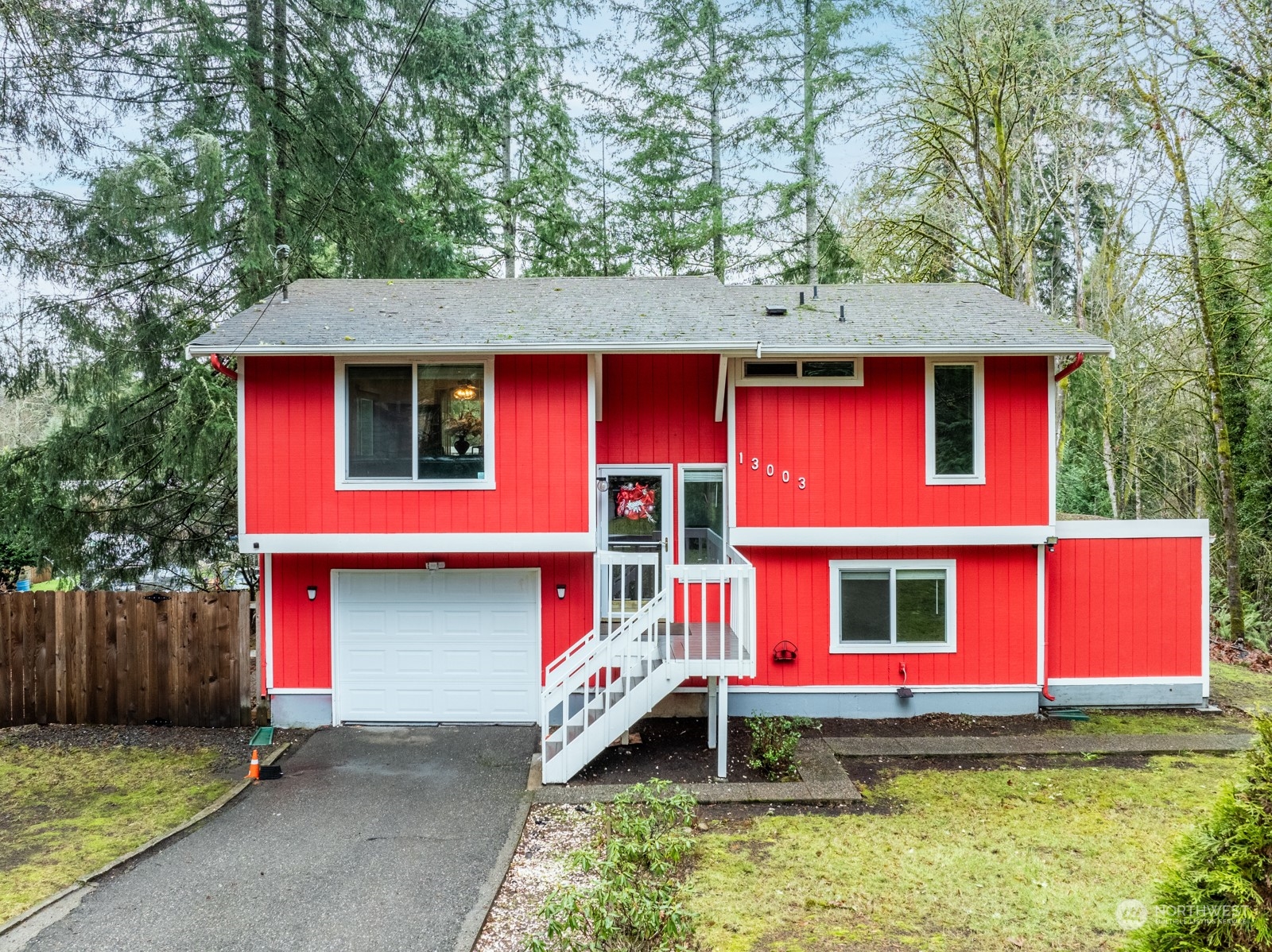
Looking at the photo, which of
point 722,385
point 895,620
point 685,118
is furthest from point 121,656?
point 685,118

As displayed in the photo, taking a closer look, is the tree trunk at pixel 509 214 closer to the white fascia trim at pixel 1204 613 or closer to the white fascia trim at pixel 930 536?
the white fascia trim at pixel 930 536

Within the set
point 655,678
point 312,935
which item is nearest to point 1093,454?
point 655,678

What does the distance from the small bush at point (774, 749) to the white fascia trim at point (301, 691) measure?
4726 mm

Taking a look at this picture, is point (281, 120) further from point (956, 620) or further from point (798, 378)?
point (956, 620)

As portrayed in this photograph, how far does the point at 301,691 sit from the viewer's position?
7703mm

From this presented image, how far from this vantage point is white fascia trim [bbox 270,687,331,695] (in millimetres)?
7676

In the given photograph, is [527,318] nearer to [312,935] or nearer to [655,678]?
[655,678]

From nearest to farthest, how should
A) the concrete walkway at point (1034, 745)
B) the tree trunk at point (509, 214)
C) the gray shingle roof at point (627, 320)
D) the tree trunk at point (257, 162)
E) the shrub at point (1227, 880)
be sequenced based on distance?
the shrub at point (1227, 880) < the concrete walkway at point (1034, 745) < the gray shingle roof at point (627, 320) < the tree trunk at point (257, 162) < the tree trunk at point (509, 214)

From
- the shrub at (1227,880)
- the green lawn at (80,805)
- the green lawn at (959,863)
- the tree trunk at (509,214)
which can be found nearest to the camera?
the shrub at (1227,880)

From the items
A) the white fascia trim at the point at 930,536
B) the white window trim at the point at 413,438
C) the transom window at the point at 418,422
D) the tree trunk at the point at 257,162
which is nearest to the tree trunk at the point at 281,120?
the tree trunk at the point at 257,162

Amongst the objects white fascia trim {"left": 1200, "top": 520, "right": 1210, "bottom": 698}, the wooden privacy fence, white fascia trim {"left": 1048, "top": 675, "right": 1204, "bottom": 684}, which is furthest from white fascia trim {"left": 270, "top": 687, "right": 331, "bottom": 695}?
white fascia trim {"left": 1200, "top": 520, "right": 1210, "bottom": 698}

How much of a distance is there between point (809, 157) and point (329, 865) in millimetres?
13922

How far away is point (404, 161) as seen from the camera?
10820 millimetres

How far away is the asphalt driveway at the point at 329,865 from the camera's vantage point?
157 inches
